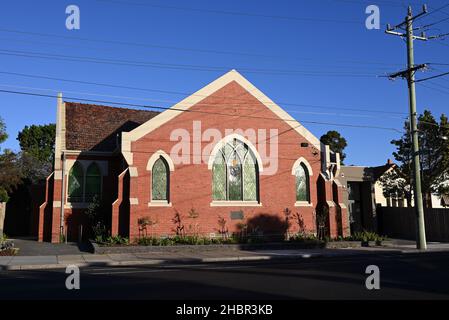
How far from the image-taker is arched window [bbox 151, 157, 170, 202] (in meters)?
24.0

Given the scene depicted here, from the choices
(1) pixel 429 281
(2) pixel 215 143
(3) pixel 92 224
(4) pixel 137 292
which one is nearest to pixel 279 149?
(2) pixel 215 143

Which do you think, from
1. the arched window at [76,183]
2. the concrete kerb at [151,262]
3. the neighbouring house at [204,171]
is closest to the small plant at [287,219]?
the neighbouring house at [204,171]

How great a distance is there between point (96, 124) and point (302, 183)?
46.5 feet

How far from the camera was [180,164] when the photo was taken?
24531mm

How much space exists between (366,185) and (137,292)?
2700 centimetres

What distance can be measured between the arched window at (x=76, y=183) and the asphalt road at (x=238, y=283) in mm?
12027

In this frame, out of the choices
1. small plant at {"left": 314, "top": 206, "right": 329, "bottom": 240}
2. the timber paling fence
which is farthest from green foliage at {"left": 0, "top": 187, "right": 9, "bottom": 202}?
the timber paling fence

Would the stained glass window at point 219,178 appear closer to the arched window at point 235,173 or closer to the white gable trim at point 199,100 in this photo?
the arched window at point 235,173

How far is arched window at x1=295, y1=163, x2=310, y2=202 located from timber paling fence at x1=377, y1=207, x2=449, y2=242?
898cm

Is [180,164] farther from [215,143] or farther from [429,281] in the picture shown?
[429,281]

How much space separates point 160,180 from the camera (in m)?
24.3

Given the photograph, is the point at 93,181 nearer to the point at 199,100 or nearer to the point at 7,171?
the point at 7,171

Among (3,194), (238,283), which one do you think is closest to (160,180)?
(3,194)

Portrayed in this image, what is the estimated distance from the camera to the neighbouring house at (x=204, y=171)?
23922 millimetres
